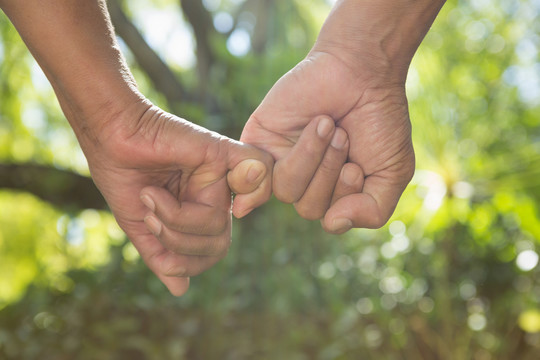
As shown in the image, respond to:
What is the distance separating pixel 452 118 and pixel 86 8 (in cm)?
236

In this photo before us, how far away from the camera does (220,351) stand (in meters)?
2.34

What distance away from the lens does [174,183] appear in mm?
1177

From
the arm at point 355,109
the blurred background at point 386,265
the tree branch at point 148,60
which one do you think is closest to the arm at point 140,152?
the arm at point 355,109

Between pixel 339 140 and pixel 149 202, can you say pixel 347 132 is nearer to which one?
pixel 339 140

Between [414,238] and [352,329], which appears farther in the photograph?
[414,238]

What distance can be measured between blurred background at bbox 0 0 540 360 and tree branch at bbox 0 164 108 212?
1.78 ft

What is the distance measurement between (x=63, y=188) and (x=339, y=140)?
2683mm

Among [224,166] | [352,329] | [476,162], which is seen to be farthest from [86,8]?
[476,162]

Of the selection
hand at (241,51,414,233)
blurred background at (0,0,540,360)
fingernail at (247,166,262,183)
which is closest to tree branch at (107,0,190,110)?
blurred background at (0,0,540,360)

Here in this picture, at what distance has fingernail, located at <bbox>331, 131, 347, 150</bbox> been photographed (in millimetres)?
1181

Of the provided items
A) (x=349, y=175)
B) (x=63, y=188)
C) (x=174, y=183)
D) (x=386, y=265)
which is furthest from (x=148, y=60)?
(x=349, y=175)

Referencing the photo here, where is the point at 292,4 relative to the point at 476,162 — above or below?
above

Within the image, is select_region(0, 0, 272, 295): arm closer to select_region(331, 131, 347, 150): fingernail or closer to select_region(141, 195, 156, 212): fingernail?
select_region(141, 195, 156, 212): fingernail

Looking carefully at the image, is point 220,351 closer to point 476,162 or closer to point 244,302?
point 244,302
